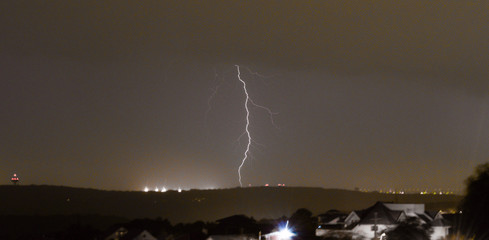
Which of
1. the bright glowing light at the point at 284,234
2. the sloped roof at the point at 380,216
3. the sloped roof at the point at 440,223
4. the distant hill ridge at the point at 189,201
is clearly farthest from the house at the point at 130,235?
the distant hill ridge at the point at 189,201

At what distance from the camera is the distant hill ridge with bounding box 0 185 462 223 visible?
9025 centimetres

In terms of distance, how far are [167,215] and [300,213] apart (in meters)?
28.1

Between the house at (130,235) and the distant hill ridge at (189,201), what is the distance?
34403 mm

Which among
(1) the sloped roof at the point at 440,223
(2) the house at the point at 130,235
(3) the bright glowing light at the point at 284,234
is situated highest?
(1) the sloped roof at the point at 440,223

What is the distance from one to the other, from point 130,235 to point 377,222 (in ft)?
50.8

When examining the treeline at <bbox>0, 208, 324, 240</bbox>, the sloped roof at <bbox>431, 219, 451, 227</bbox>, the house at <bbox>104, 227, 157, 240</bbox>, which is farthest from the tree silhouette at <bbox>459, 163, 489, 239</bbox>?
the house at <bbox>104, 227, 157, 240</bbox>

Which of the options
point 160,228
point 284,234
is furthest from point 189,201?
point 284,234

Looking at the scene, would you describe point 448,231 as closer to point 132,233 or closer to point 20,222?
point 132,233

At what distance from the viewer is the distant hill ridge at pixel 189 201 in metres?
90.2

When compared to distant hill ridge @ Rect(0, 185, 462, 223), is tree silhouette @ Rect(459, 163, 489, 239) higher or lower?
lower

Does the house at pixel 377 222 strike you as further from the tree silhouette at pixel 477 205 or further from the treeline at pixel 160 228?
the tree silhouette at pixel 477 205

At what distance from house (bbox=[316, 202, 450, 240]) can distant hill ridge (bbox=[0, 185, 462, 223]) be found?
114 ft

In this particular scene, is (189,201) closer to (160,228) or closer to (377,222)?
(160,228)

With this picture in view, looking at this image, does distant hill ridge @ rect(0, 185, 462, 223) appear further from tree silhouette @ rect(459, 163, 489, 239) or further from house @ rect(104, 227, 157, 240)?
tree silhouette @ rect(459, 163, 489, 239)
